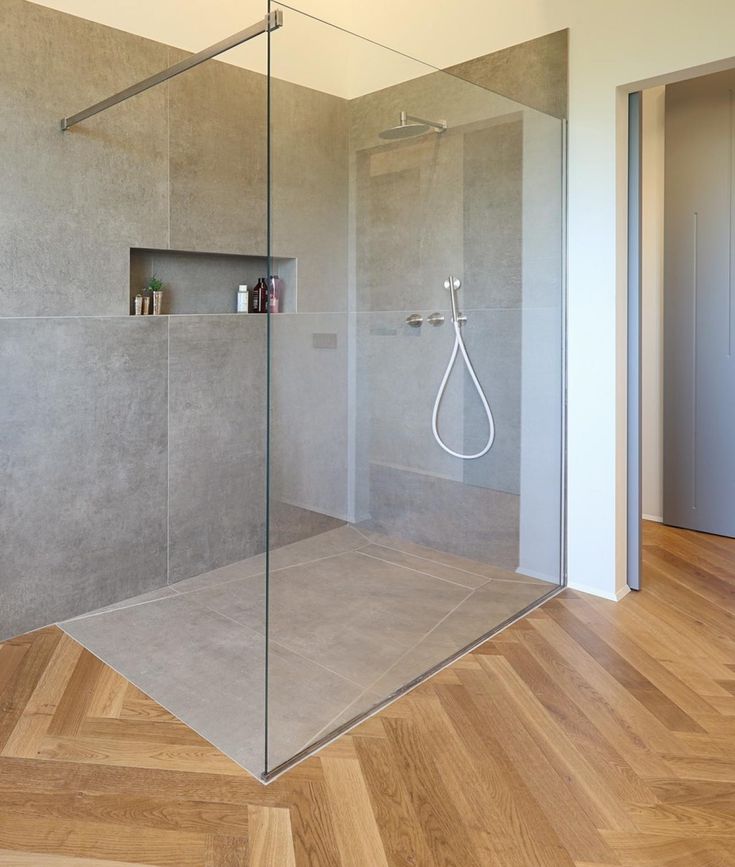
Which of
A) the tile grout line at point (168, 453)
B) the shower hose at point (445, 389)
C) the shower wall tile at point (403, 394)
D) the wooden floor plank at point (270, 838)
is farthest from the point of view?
the tile grout line at point (168, 453)

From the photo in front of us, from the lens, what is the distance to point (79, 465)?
277cm

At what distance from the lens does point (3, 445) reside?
256cm

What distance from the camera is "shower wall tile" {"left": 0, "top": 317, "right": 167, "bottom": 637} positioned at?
260 cm

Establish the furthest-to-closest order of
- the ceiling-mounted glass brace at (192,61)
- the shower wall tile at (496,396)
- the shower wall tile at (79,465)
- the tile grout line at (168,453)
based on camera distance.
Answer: the tile grout line at (168,453) → the shower wall tile at (79,465) → the shower wall tile at (496,396) → the ceiling-mounted glass brace at (192,61)

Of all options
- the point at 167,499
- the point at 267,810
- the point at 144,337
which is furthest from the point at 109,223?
the point at 267,810

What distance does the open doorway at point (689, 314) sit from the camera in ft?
11.9

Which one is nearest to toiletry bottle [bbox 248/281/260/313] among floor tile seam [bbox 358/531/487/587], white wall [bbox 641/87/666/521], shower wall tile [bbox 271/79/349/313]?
shower wall tile [bbox 271/79/349/313]

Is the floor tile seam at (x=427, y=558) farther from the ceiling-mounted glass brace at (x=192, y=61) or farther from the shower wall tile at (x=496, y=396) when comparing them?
the ceiling-mounted glass brace at (x=192, y=61)

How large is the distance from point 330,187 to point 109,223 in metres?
1.23

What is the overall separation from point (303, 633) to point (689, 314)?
9.32 feet

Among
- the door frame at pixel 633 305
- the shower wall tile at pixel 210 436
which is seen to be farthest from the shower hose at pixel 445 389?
the shower wall tile at pixel 210 436

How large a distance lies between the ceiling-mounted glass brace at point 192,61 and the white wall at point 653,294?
8.12ft

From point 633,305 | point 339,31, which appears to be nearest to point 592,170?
point 633,305

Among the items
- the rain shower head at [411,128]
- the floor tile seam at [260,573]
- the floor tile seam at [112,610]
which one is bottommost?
the floor tile seam at [112,610]
